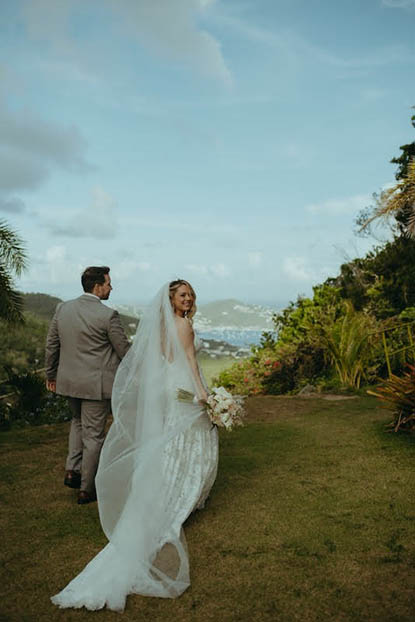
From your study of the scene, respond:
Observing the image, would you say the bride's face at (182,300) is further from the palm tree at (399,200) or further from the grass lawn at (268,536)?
the palm tree at (399,200)

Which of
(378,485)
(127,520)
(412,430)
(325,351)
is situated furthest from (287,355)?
(127,520)

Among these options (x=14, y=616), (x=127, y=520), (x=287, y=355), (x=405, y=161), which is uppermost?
(x=405, y=161)

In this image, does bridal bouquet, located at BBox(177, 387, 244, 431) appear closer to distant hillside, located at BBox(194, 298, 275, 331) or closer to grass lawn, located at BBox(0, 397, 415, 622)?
grass lawn, located at BBox(0, 397, 415, 622)

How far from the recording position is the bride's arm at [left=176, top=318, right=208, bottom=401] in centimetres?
456

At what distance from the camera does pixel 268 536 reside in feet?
13.4

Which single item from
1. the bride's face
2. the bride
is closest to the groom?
the bride

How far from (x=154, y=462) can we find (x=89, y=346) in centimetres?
139

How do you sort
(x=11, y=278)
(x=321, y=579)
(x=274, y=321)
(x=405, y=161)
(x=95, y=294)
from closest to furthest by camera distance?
(x=321, y=579) → (x=95, y=294) → (x=11, y=278) → (x=405, y=161) → (x=274, y=321)

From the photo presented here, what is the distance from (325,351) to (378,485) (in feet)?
22.2

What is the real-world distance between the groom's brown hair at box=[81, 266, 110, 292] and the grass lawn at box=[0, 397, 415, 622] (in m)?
2.01

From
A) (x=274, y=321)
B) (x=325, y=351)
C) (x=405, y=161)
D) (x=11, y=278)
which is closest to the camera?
(x=11, y=278)

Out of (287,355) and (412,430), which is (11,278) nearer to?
(287,355)

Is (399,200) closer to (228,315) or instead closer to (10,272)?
(10,272)

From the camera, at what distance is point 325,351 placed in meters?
11.8
